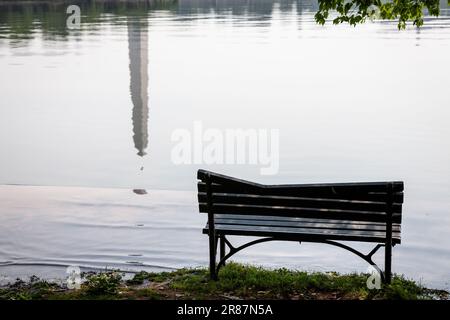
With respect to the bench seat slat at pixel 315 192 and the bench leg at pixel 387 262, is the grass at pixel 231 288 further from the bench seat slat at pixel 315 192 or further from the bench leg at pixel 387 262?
the bench seat slat at pixel 315 192

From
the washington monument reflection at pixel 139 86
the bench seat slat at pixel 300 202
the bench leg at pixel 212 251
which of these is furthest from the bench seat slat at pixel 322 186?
the washington monument reflection at pixel 139 86

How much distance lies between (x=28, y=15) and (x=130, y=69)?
2188 inches

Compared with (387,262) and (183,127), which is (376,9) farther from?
(183,127)

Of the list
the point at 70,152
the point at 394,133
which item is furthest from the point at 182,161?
the point at 394,133

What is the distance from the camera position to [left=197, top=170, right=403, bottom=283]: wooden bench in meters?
6.74

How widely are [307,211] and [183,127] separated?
50.0ft

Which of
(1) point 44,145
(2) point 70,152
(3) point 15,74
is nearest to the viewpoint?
(2) point 70,152

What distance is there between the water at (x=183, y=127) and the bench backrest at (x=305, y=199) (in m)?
1.76

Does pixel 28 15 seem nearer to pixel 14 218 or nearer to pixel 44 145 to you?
pixel 44 145

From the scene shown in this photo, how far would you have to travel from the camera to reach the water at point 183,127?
30.9ft

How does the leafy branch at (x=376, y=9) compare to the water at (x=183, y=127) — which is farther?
the water at (x=183, y=127)

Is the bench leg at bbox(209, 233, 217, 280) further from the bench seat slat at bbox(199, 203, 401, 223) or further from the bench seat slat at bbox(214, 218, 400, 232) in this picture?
the bench seat slat at bbox(199, 203, 401, 223)

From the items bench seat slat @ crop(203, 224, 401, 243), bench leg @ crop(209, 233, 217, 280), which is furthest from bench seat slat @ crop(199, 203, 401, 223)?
bench leg @ crop(209, 233, 217, 280)

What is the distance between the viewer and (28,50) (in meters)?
46.4
